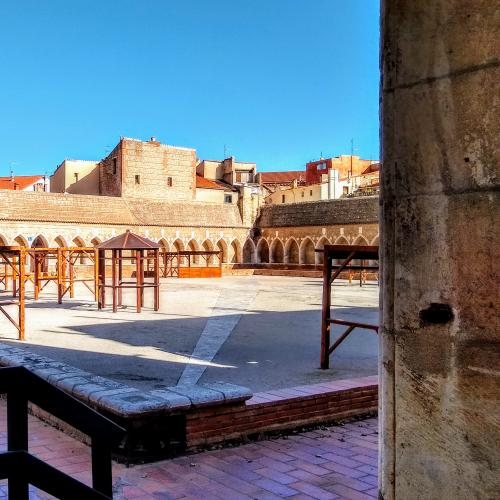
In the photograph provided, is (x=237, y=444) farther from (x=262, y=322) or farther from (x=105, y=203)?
(x=105, y=203)

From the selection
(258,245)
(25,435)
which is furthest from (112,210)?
(25,435)

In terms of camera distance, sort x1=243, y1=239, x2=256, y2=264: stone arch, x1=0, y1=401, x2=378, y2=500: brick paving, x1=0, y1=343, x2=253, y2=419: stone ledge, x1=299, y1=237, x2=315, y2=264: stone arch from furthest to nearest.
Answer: x1=243, y1=239, x2=256, y2=264: stone arch, x1=299, y1=237, x2=315, y2=264: stone arch, x1=0, y1=343, x2=253, y2=419: stone ledge, x1=0, y1=401, x2=378, y2=500: brick paving

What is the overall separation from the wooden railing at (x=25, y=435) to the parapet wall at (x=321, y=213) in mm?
35597

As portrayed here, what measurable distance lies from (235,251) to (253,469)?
41.0 metres

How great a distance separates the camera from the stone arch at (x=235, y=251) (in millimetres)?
44500

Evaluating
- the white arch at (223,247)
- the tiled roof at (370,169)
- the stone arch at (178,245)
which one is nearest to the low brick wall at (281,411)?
the stone arch at (178,245)

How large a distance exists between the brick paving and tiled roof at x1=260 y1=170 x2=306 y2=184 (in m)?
62.1

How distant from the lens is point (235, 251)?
44875mm

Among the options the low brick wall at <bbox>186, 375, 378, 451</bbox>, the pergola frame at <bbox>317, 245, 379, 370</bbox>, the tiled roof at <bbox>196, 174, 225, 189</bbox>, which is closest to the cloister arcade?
the tiled roof at <bbox>196, 174, 225, 189</bbox>

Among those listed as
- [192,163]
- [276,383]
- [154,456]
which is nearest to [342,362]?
[276,383]

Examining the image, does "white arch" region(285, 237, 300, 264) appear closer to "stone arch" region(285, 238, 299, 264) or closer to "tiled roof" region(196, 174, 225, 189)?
"stone arch" region(285, 238, 299, 264)

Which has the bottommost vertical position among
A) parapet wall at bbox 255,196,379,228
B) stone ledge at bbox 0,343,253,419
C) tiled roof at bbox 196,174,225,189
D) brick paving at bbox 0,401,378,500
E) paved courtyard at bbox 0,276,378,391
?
brick paving at bbox 0,401,378,500

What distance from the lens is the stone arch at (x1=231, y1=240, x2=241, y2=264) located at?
44500 mm

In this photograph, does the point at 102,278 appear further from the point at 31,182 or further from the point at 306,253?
the point at 31,182
